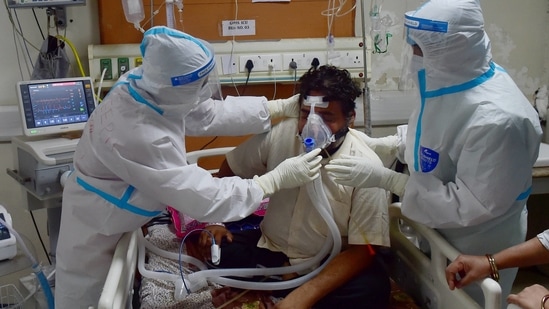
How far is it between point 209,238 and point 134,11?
4.14ft

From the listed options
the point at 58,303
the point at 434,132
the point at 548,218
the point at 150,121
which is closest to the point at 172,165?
the point at 150,121

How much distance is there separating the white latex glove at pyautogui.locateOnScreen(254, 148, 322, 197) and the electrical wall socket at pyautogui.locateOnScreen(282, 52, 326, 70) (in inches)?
47.9

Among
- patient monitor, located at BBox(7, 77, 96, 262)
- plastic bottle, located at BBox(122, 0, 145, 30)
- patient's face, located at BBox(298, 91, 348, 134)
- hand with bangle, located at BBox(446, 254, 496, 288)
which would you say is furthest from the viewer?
plastic bottle, located at BBox(122, 0, 145, 30)

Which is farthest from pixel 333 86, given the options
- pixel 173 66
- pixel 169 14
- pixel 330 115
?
pixel 169 14

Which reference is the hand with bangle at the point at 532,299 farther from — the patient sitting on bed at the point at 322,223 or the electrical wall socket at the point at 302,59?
the electrical wall socket at the point at 302,59

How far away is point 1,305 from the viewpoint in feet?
7.74

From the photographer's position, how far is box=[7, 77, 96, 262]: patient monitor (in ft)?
7.41

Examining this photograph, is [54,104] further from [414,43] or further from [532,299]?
[532,299]

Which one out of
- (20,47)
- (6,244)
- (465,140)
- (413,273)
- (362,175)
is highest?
(20,47)

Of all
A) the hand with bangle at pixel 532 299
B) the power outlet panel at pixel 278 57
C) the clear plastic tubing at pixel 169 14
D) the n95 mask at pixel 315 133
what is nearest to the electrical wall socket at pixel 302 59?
the power outlet panel at pixel 278 57

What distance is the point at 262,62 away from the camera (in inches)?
117

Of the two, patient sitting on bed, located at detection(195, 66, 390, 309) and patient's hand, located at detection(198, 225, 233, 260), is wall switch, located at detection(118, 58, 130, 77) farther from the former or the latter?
patient's hand, located at detection(198, 225, 233, 260)

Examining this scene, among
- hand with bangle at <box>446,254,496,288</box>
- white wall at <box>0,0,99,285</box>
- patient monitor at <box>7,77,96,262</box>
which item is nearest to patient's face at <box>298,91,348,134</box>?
hand with bangle at <box>446,254,496,288</box>

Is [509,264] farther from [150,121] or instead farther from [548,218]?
[548,218]
